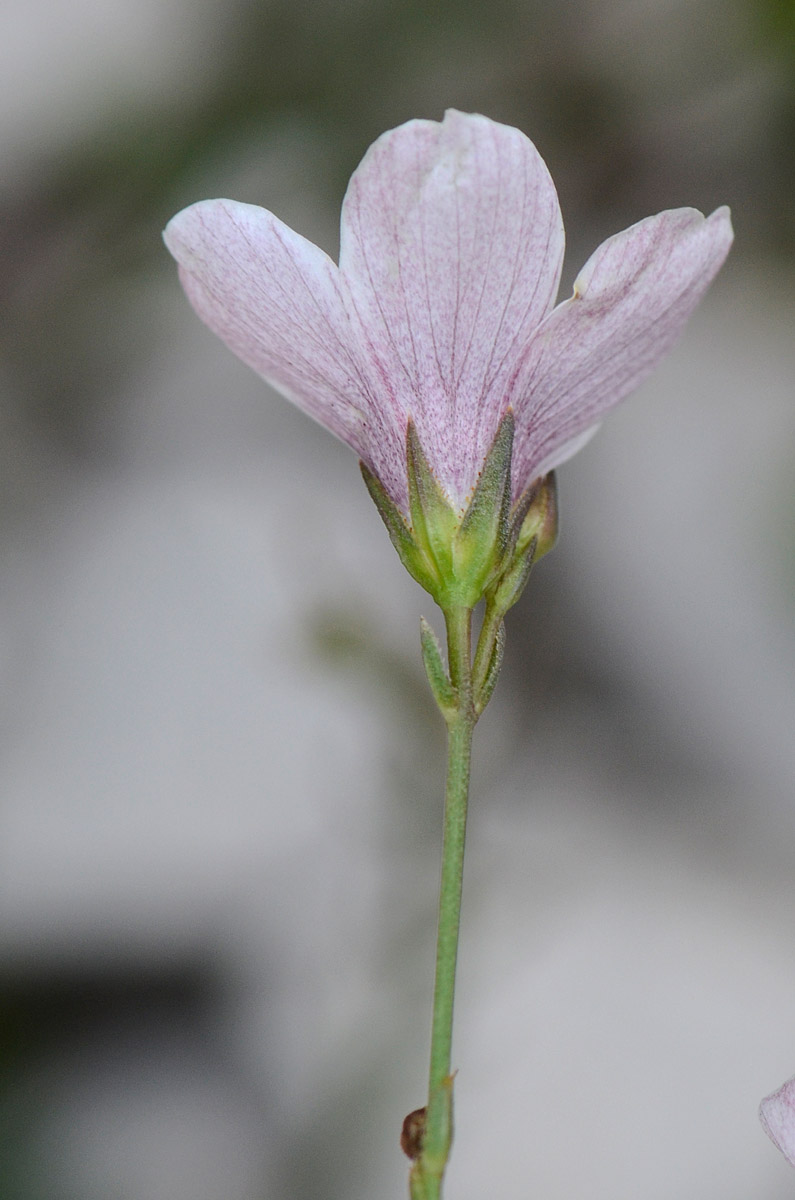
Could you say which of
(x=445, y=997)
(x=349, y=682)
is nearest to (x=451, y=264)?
(x=445, y=997)

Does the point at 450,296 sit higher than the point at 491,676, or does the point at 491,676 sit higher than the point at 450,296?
the point at 450,296

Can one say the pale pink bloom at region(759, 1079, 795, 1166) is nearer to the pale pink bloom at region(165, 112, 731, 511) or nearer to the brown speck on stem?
the brown speck on stem

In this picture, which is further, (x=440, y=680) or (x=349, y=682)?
(x=349, y=682)

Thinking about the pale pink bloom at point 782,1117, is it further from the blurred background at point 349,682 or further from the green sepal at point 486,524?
the blurred background at point 349,682

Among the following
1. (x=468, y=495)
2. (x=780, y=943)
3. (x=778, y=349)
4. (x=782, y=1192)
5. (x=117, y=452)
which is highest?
(x=778, y=349)

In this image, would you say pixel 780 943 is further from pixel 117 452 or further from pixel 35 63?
pixel 35 63

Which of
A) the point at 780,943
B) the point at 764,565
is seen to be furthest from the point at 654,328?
the point at 780,943

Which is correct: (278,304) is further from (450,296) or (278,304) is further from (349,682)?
(349,682)
